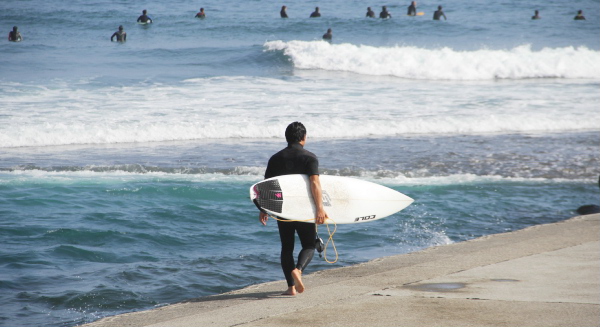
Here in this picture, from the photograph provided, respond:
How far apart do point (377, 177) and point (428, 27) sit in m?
28.9

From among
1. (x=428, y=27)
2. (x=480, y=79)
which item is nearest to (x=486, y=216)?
(x=480, y=79)

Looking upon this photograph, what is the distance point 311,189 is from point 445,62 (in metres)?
23.9

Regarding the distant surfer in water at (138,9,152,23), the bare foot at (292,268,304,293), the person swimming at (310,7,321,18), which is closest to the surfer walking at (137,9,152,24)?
the distant surfer in water at (138,9,152,23)

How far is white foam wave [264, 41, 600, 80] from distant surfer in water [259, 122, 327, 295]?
21583mm

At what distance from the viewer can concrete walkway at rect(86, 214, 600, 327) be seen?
4.75m

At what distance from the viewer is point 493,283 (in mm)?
5777

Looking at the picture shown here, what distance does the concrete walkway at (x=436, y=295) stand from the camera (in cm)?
475

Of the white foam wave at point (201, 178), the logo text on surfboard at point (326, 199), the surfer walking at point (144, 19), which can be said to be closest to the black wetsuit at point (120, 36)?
the surfer walking at point (144, 19)

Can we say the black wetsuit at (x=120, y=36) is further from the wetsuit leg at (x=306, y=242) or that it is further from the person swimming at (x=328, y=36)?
the wetsuit leg at (x=306, y=242)

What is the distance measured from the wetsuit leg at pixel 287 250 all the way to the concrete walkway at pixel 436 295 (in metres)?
0.21

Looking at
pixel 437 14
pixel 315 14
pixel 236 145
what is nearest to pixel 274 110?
pixel 236 145

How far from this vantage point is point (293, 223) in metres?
5.90

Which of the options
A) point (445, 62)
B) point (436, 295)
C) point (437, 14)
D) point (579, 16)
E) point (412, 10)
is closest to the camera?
point (436, 295)

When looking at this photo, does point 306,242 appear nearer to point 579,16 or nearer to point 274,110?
point 274,110
